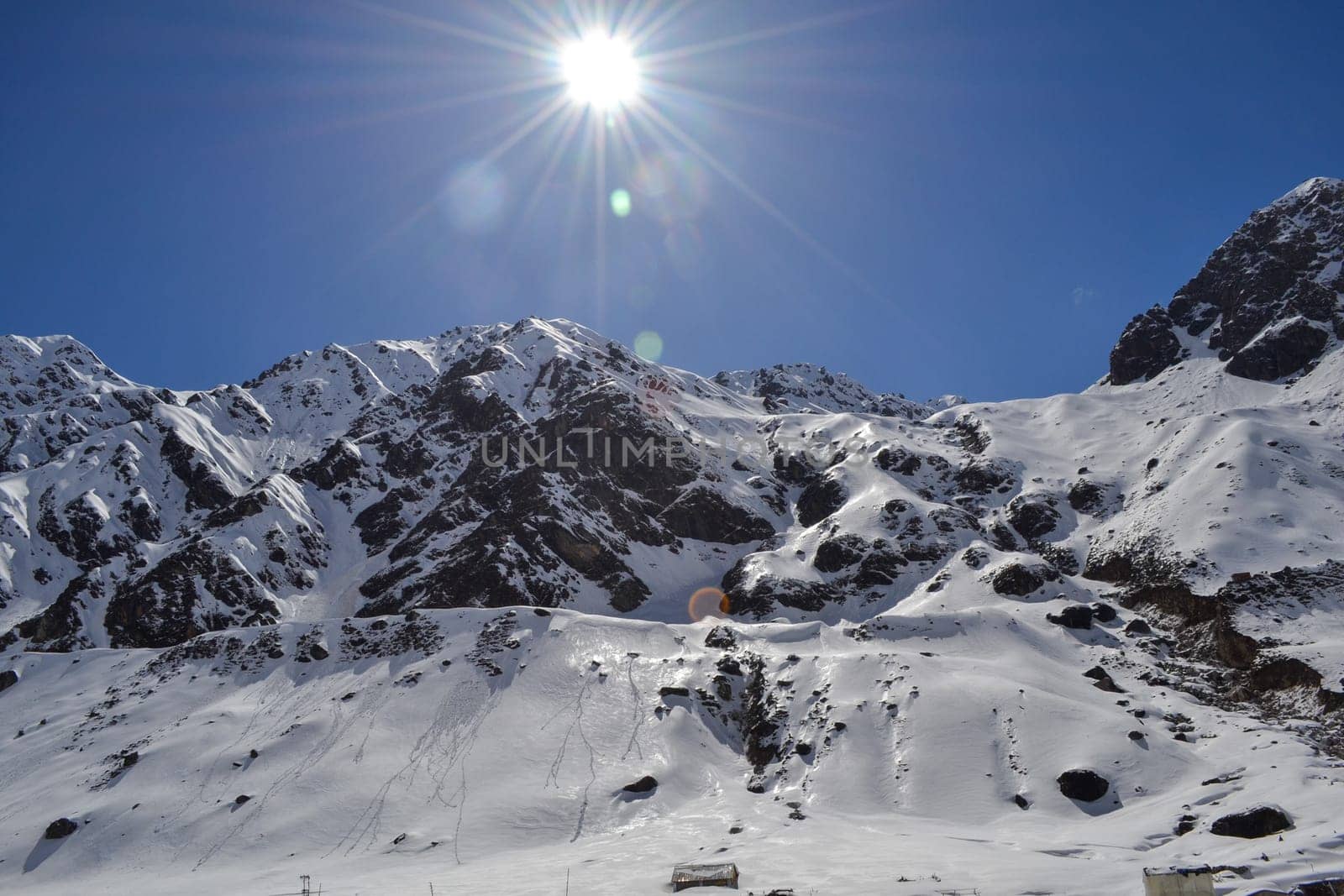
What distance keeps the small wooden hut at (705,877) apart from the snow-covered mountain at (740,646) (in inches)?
46.1

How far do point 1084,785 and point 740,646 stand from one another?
3451cm

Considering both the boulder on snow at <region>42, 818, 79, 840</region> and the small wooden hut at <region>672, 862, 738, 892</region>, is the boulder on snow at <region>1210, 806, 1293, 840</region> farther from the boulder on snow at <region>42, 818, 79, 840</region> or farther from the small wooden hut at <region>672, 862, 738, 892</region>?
the boulder on snow at <region>42, 818, 79, 840</region>

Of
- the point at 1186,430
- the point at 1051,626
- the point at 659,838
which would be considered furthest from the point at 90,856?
the point at 1186,430

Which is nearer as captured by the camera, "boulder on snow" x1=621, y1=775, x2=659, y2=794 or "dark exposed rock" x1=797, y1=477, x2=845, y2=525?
"boulder on snow" x1=621, y1=775, x2=659, y2=794

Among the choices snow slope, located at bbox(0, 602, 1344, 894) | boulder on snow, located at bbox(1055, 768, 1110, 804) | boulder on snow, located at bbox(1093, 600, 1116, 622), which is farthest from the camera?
boulder on snow, located at bbox(1093, 600, 1116, 622)

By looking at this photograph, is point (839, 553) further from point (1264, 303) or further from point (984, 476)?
point (1264, 303)

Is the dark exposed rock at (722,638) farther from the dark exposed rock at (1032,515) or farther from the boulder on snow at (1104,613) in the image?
the dark exposed rock at (1032,515)

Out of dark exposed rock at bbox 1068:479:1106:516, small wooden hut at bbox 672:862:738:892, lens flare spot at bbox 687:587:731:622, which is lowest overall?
small wooden hut at bbox 672:862:738:892

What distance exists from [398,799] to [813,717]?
32218mm

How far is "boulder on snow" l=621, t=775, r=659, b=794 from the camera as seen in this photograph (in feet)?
174

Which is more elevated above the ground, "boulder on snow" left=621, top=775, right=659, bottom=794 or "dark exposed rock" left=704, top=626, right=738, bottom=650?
"dark exposed rock" left=704, top=626, right=738, bottom=650

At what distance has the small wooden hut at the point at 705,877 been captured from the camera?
34.6m

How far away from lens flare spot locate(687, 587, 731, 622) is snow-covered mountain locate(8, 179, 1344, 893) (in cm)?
172

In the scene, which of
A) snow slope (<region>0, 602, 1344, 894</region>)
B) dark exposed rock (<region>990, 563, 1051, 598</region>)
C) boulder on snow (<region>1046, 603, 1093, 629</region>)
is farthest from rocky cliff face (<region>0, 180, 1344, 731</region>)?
snow slope (<region>0, 602, 1344, 894</region>)
